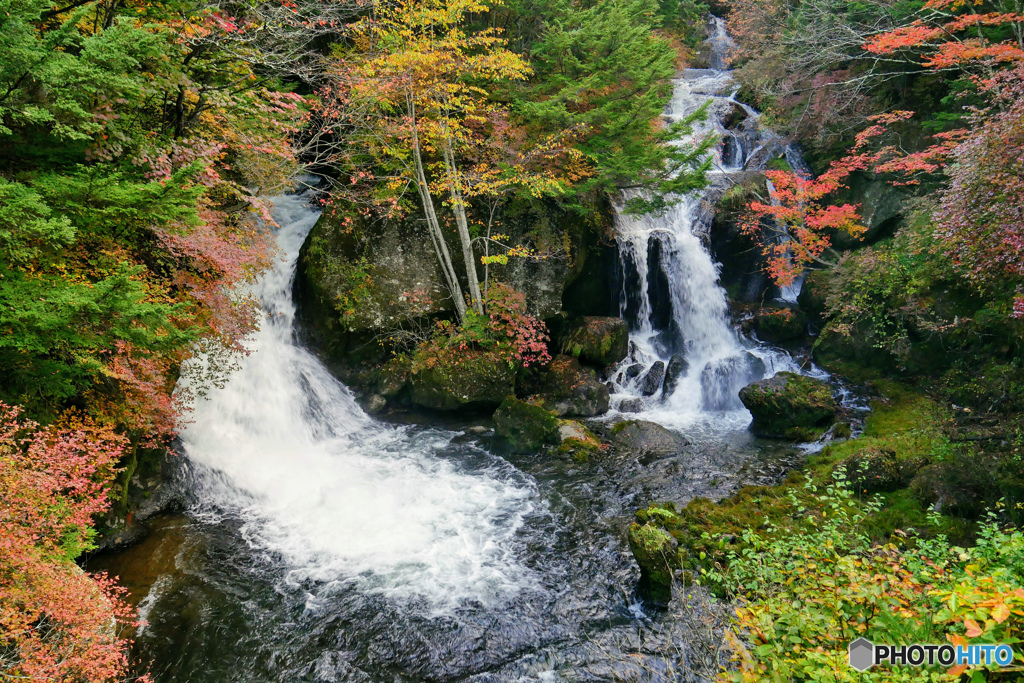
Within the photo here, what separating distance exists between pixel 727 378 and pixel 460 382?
7700 millimetres

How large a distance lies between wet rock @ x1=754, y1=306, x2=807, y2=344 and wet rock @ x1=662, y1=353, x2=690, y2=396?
2870mm

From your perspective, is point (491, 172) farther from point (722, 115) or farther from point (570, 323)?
point (722, 115)

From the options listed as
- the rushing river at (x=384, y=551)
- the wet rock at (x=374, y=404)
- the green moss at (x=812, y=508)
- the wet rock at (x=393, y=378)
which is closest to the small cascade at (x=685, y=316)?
the rushing river at (x=384, y=551)

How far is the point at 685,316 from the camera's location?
593 inches

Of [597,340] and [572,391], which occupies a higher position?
[597,340]

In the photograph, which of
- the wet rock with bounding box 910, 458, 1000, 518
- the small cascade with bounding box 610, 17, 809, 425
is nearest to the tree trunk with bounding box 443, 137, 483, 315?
the small cascade with bounding box 610, 17, 809, 425

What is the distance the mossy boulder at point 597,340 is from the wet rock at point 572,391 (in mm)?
508

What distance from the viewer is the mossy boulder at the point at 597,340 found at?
44.5 ft

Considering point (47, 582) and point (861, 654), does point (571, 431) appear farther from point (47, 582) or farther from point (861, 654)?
point (47, 582)

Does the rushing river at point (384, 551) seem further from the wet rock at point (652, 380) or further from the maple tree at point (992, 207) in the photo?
the maple tree at point (992, 207)

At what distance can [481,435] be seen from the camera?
11.5 m

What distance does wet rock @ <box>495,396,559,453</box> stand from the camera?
1074 centimetres

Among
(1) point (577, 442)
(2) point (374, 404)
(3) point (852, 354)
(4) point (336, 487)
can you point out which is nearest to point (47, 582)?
(4) point (336, 487)

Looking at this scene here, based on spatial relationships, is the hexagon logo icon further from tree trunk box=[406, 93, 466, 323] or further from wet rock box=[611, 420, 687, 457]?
tree trunk box=[406, 93, 466, 323]
